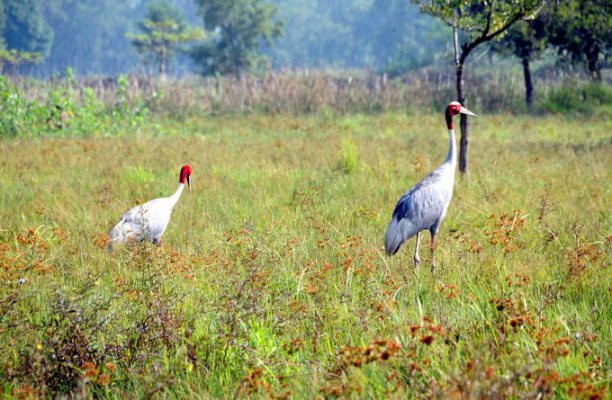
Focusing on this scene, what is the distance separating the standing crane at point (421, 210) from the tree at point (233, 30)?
38.8 m

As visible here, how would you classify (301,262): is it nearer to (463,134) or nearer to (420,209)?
(420,209)

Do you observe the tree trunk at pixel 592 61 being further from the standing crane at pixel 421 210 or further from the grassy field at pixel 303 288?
the standing crane at pixel 421 210

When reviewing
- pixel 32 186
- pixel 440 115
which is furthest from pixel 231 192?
pixel 440 115

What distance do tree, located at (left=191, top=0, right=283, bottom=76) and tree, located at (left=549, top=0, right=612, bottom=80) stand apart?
83.6 ft

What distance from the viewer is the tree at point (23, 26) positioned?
2274 inches

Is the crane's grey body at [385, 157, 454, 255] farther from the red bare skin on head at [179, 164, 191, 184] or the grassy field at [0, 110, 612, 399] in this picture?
the red bare skin on head at [179, 164, 191, 184]

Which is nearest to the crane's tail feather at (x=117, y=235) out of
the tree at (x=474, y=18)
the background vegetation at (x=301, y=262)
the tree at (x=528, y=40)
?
the background vegetation at (x=301, y=262)

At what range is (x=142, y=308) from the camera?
14.1 feet

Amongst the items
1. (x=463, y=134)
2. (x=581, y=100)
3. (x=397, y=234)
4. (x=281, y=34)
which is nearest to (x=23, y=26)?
(x=281, y=34)

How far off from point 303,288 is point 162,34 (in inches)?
1793

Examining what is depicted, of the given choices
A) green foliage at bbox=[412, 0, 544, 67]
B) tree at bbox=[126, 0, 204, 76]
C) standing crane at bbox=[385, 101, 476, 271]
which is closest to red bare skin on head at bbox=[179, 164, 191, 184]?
standing crane at bbox=[385, 101, 476, 271]

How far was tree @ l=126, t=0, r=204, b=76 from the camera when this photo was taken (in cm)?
4641

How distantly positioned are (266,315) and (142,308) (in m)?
0.80

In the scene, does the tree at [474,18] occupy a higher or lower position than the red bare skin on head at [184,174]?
higher
